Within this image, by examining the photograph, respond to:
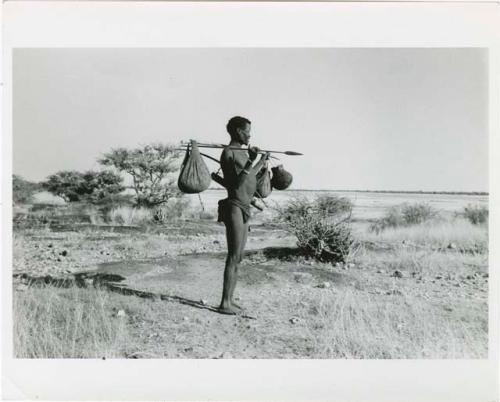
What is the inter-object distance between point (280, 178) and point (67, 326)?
3.06 meters

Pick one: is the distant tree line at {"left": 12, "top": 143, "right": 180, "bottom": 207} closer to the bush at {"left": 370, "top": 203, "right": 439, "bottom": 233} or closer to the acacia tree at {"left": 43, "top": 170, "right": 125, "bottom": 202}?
the acacia tree at {"left": 43, "top": 170, "right": 125, "bottom": 202}

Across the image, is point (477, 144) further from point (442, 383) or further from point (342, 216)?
point (442, 383)

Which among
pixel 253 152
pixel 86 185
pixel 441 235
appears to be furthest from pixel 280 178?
pixel 86 185

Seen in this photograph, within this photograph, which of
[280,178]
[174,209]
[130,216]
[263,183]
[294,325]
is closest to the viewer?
[294,325]

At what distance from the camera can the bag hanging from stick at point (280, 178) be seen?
5.70 m

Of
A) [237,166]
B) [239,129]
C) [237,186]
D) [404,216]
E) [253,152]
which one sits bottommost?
[404,216]

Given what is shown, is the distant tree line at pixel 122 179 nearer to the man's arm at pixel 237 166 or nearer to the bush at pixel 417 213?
the man's arm at pixel 237 166

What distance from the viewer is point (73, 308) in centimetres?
552

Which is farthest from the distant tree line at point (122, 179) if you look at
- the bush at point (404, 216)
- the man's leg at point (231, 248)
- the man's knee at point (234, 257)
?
the bush at point (404, 216)

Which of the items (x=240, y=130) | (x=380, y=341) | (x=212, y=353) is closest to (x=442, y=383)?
(x=380, y=341)

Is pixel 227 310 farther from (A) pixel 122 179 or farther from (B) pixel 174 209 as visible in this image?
(B) pixel 174 209

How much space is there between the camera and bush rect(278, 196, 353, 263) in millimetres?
7141

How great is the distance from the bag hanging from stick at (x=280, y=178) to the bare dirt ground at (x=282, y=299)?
4.69 ft

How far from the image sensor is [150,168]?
932 centimetres
